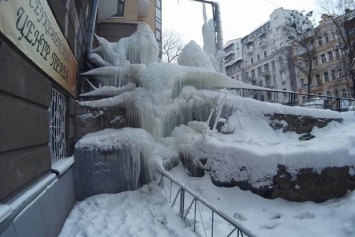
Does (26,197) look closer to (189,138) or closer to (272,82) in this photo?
(189,138)

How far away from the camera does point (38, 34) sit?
11.4ft

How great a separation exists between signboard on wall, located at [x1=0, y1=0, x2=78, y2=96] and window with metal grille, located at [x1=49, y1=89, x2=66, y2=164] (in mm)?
323

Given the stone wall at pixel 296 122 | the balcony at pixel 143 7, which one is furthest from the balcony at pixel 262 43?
the stone wall at pixel 296 122

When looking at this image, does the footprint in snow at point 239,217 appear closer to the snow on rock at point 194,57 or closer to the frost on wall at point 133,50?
the snow on rock at point 194,57

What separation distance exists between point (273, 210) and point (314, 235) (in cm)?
94

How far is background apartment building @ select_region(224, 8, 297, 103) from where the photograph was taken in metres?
42.2

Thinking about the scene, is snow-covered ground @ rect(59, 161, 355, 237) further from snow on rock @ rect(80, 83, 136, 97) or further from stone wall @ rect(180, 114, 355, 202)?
snow on rock @ rect(80, 83, 136, 97)

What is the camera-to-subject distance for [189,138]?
22.3ft

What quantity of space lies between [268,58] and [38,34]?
159 ft

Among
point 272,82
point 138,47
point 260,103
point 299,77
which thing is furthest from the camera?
point 272,82

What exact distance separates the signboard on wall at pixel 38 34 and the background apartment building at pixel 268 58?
3915 cm

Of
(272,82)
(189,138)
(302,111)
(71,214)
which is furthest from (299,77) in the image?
(71,214)

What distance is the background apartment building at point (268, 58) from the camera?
139 feet

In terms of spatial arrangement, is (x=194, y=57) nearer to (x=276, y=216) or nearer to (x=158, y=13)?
(x=276, y=216)
